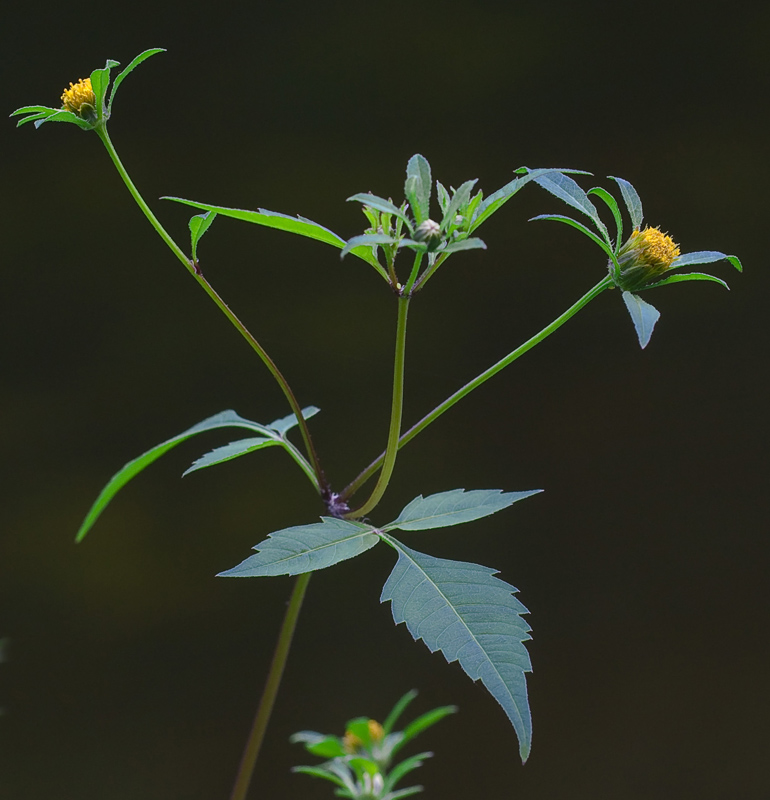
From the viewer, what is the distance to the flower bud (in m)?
0.28

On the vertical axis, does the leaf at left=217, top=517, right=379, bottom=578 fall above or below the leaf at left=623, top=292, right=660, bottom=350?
below

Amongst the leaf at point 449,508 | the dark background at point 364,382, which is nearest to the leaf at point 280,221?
the leaf at point 449,508

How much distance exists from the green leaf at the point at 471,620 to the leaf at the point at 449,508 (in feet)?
0.06

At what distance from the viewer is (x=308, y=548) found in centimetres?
31

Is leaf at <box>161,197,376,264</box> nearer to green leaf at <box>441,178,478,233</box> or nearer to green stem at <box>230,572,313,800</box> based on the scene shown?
green leaf at <box>441,178,478,233</box>

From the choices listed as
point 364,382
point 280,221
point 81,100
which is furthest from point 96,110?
point 364,382

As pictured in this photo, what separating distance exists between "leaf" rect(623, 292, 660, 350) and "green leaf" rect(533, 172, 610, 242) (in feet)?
0.12

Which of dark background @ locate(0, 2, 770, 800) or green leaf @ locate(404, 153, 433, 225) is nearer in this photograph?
green leaf @ locate(404, 153, 433, 225)

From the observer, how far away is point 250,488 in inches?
50.7

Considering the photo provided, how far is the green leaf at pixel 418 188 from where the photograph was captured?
0.29 m

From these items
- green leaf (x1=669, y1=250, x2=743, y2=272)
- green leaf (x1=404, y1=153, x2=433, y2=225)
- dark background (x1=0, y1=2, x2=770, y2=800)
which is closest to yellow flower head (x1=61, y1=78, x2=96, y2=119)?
green leaf (x1=404, y1=153, x2=433, y2=225)

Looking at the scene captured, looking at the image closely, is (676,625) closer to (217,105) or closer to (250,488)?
(250,488)

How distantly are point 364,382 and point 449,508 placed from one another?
941mm

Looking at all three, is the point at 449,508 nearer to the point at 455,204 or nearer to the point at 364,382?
the point at 455,204
